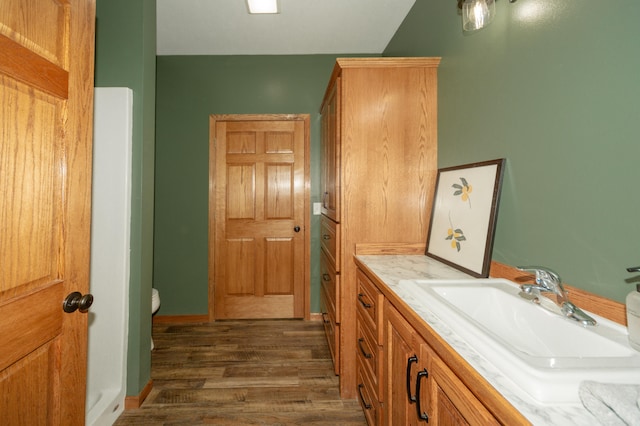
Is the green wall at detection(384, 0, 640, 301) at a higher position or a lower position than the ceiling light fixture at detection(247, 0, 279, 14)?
lower

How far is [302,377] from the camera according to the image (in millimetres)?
2039

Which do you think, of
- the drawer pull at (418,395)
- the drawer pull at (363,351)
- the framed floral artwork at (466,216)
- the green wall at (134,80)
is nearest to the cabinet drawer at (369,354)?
the drawer pull at (363,351)

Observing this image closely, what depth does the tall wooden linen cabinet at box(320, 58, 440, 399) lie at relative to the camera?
1.80 m

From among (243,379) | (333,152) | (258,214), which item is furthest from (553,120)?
(258,214)

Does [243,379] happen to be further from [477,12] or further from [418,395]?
[477,12]

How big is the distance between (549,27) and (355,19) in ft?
5.74

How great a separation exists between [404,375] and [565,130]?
3.21 feet

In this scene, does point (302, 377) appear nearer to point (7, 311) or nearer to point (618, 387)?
point (7, 311)

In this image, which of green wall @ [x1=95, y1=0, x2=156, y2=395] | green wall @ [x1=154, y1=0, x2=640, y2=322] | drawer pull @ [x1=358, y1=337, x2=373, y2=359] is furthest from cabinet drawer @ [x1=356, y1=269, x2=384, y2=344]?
green wall @ [x1=95, y1=0, x2=156, y2=395]

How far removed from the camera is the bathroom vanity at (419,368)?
0.52 m


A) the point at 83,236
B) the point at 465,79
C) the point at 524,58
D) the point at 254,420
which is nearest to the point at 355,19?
the point at 465,79

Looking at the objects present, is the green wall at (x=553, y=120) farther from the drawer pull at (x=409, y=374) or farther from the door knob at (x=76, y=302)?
the door knob at (x=76, y=302)

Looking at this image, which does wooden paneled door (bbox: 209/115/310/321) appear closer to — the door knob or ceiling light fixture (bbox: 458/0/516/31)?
ceiling light fixture (bbox: 458/0/516/31)

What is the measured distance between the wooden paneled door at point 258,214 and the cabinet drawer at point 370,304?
1.36 metres
